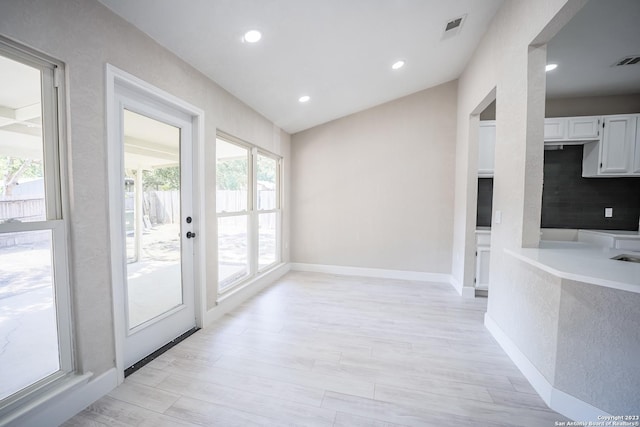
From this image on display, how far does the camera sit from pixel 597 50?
2510 mm

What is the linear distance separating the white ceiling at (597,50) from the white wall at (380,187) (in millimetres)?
1323

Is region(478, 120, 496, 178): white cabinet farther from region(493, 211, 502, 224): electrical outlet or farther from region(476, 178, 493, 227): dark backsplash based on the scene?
region(493, 211, 502, 224): electrical outlet

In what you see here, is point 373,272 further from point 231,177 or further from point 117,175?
point 117,175

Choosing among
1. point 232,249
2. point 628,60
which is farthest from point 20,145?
point 628,60

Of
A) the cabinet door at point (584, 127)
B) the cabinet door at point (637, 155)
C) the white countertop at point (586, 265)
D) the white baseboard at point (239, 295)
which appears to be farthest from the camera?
the cabinet door at point (584, 127)

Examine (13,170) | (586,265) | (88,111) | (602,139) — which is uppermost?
(602,139)

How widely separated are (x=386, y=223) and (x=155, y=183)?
3398mm

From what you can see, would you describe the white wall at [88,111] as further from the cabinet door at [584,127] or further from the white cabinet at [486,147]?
the cabinet door at [584,127]

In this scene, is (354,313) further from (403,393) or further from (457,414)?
(457,414)

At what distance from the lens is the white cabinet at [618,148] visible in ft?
10.4

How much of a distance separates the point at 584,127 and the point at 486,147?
3.96 ft

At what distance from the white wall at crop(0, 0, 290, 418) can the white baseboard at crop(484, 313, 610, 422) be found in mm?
2975

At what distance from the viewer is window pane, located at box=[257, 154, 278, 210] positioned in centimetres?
393

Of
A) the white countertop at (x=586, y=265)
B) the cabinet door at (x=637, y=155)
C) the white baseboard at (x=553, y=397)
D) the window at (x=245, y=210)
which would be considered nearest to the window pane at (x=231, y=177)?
the window at (x=245, y=210)
